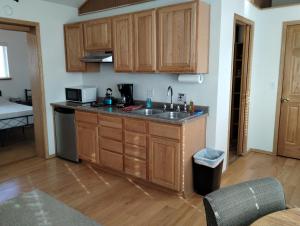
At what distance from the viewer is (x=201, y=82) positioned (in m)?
3.21

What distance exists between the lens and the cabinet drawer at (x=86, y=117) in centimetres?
361

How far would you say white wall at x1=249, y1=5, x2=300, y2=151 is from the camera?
3.94m

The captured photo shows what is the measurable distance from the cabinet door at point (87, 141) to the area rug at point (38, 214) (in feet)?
4.36

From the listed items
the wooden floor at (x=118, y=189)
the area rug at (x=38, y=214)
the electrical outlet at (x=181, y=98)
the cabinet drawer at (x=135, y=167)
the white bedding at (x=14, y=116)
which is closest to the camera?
the area rug at (x=38, y=214)

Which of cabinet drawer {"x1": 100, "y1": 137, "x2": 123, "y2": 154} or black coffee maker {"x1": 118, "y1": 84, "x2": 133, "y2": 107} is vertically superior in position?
black coffee maker {"x1": 118, "y1": 84, "x2": 133, "y2": 107}

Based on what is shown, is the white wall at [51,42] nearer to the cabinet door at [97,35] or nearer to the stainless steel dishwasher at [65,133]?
the stainless steel dishwasher at [65,133]

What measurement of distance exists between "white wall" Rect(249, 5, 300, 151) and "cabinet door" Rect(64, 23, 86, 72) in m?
2.86

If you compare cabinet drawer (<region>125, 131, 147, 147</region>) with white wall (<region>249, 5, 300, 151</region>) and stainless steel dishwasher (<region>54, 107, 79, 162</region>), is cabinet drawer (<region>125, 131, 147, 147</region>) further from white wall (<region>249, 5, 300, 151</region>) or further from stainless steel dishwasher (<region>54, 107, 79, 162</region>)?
white wall (<region>249, 5, 300, 151</region>)

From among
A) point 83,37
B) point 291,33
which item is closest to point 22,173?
point 83,37

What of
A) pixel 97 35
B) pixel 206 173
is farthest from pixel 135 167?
pixel 97 35

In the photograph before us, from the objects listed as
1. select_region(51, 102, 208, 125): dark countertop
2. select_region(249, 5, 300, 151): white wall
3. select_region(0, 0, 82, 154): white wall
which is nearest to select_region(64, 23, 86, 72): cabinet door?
select_region(0, 0, 82, 154): white wall

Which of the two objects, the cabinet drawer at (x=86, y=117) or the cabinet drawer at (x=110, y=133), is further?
the cabinet drawer at (x=86, y=117)

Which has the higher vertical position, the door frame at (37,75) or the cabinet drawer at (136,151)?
the door frame at (37,75)

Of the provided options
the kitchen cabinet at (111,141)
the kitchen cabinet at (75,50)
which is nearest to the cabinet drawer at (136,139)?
the kitchen cabinet at (111,141)
